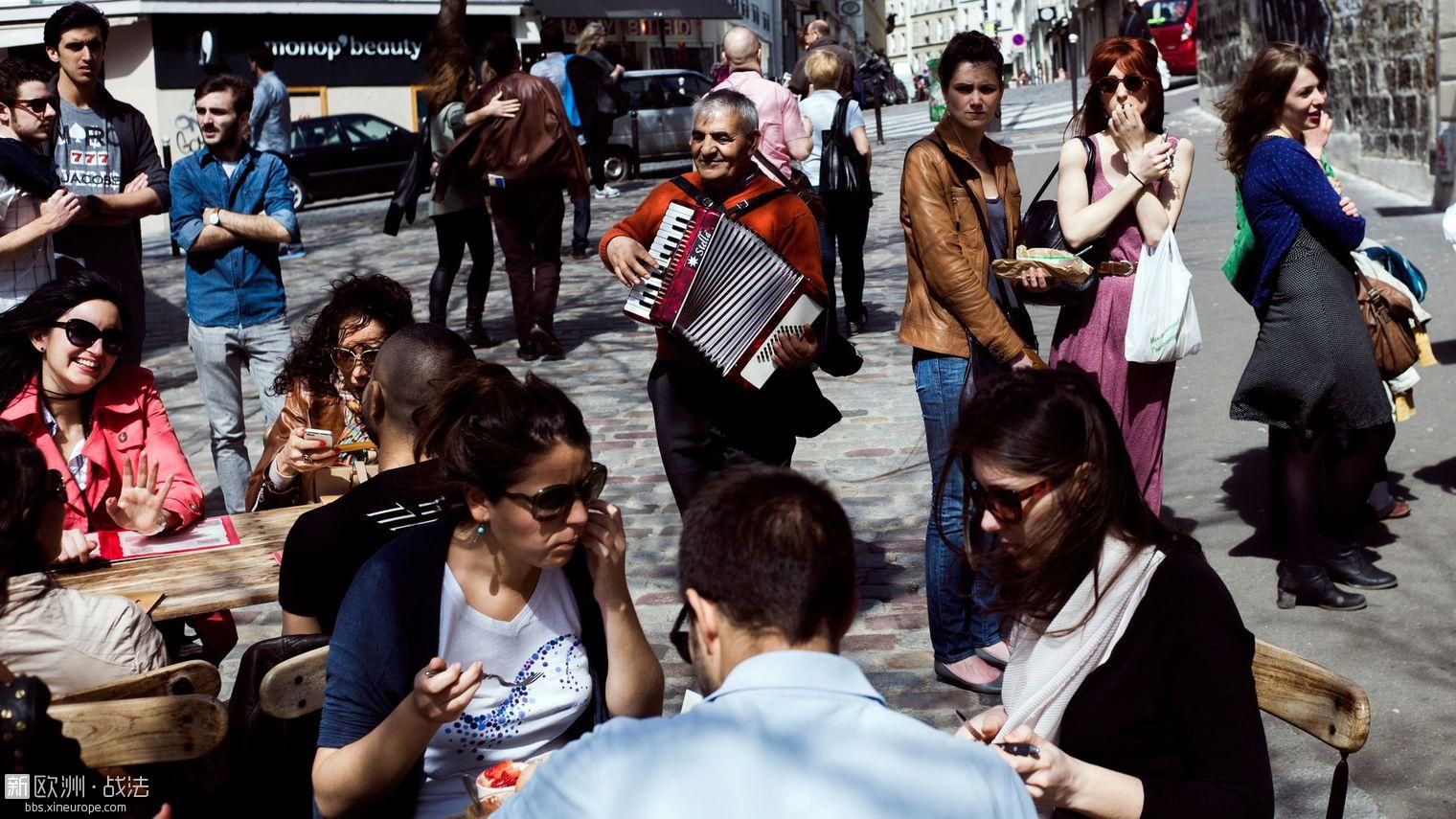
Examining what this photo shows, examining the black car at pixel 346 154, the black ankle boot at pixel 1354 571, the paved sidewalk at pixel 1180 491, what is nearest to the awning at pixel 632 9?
the black car at pixel 346 154

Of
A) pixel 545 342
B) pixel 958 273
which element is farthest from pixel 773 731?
pixel 545 342

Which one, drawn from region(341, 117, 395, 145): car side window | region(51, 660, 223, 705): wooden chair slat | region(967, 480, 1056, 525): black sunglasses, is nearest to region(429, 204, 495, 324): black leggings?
region(51, 660, 223, 705): wooden chair slat

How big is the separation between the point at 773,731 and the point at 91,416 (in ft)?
11.4

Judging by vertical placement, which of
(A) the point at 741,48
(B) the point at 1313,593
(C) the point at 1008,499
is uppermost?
(A) the point at 741,48

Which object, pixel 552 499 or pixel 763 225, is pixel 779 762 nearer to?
pixel 552 499

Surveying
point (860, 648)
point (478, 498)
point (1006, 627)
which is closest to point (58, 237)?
point (860, 648)

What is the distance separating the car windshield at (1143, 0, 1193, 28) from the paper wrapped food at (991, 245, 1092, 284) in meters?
34.8

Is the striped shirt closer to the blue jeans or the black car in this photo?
the blue jeans

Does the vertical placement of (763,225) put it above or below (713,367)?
above

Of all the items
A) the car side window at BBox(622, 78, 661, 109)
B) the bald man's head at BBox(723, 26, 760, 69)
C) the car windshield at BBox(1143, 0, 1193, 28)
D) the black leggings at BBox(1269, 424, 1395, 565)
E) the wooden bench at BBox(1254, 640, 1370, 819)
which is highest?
the car windshield at BBox(1143, 0, 1193, 28)

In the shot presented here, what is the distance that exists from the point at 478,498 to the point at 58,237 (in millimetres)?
4278

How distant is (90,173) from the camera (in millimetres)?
6340

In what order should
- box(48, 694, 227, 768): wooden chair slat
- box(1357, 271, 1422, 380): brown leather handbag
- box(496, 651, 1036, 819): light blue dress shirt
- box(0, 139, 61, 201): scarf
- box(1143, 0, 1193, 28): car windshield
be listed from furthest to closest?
box(1143, 0, 1193, 28): car windshield < box(0, 139, 61, 201): scarf < box(1357, 271, 1422, 380): brown leather handbag < box(48, 694, 227, 768): wooden chair slat < box(496, 651, 1036, 819): light blue dress shirt

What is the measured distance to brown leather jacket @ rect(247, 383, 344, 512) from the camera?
463cm
